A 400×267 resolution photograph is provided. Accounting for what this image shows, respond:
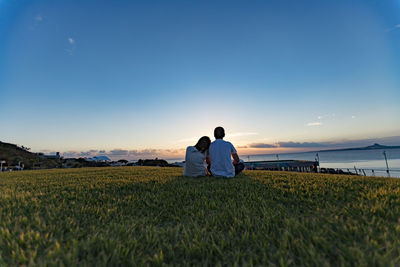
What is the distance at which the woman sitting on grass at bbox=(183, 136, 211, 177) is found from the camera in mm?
5461

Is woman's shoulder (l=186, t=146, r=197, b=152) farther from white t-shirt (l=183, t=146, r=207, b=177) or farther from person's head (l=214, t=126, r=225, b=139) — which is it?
person's head (l=214, t=126, r=225, b=139)

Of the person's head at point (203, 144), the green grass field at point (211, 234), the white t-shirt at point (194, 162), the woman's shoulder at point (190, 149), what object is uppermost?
the person's head at point (203, 144)

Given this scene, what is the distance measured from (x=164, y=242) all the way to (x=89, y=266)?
0.58 m

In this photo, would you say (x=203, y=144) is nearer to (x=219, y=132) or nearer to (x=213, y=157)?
(x=213, y=157)

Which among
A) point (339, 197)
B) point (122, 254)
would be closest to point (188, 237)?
point (122, 254)

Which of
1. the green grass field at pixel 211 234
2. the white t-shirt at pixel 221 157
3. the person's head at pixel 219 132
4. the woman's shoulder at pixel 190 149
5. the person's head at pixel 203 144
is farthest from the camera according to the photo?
the person's head at pixel 203 144

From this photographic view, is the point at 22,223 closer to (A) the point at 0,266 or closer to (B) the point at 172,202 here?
(A) the point at 0,266

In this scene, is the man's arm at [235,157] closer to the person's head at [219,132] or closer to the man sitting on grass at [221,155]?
the man sitting on grass at [221,155]

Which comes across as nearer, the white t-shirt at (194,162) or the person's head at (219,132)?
the person's head at (219,132)

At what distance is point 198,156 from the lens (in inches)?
215

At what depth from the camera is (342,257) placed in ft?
3.76

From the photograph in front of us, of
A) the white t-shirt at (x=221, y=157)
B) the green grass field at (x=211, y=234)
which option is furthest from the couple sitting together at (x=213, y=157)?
the green grass field at (x=211, y=234)

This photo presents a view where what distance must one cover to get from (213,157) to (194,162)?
74cm

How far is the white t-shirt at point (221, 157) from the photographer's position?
5000 mm
